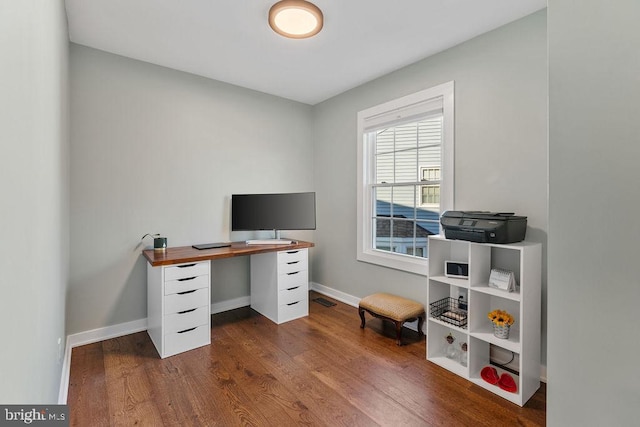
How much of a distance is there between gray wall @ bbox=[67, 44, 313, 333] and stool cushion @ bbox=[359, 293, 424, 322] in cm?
155

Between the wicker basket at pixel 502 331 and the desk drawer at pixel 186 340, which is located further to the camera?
the desk drawer at pixel 186 340

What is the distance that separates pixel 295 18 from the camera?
2.12m

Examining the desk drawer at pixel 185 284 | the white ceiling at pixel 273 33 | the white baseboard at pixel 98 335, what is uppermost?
the white ceiling at pixel 273 33

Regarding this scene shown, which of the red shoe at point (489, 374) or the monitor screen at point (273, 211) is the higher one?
the monitor screen at point (273, 211)

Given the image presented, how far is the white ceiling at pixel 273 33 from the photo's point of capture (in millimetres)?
2104

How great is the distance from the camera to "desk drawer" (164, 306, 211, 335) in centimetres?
246

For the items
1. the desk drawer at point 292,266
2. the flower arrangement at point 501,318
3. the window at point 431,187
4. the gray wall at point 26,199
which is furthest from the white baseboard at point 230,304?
the flower arrangement at point 501,318

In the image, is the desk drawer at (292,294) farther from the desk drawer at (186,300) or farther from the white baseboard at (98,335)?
the white baseboard at (98,335)

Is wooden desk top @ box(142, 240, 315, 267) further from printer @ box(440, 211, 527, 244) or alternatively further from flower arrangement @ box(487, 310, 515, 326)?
flower arrangement @ box(487, 310, 515, 326)

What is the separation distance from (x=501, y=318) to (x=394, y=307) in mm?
888

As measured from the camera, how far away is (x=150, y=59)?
9.36ft

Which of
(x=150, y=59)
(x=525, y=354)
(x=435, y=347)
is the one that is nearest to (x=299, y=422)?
(x=435, y=347)

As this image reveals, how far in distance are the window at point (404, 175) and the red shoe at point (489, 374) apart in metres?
0.93

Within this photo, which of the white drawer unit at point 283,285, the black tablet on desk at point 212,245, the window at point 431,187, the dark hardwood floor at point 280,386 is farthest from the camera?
the white drawer unit at point 283,285
